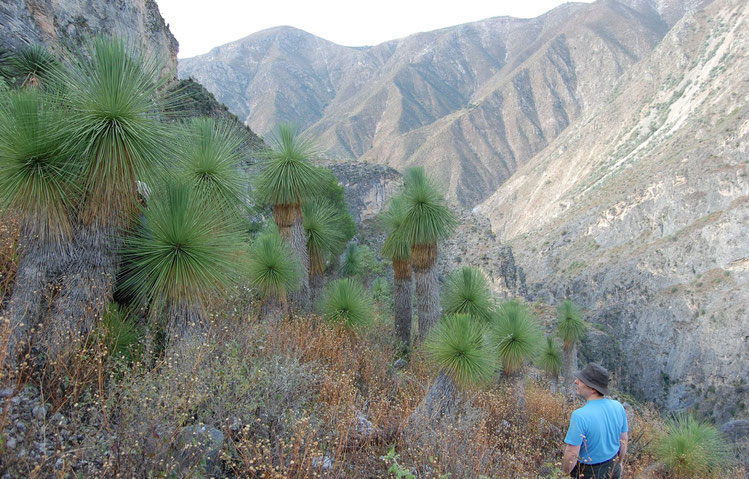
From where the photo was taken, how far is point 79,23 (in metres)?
16.3

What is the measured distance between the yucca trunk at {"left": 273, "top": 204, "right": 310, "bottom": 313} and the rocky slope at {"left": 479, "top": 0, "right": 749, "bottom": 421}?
1435 inches

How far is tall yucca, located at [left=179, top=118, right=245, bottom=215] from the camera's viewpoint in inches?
243

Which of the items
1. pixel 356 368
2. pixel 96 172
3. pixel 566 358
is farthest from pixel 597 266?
pixel 96 172

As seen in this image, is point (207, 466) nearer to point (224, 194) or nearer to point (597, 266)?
point (224, 194)

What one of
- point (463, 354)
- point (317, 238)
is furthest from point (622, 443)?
point (317, 238)

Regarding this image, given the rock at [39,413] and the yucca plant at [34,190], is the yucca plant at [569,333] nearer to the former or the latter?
the yucca plant at [34,190]

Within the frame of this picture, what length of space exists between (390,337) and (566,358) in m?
15.7

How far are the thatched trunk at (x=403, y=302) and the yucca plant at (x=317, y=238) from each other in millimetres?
2002

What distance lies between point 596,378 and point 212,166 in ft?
18.3

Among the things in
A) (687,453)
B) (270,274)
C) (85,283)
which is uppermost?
(270,274)

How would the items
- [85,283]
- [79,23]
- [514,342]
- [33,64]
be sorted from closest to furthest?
[85,283], [33,64], [514,342], [79,23]

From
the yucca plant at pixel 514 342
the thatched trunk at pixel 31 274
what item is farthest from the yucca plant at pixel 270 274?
the yucca plant at pixel 514 342

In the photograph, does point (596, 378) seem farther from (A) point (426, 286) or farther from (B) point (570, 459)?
(A) point (426, 286)

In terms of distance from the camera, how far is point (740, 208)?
41.2 metres
